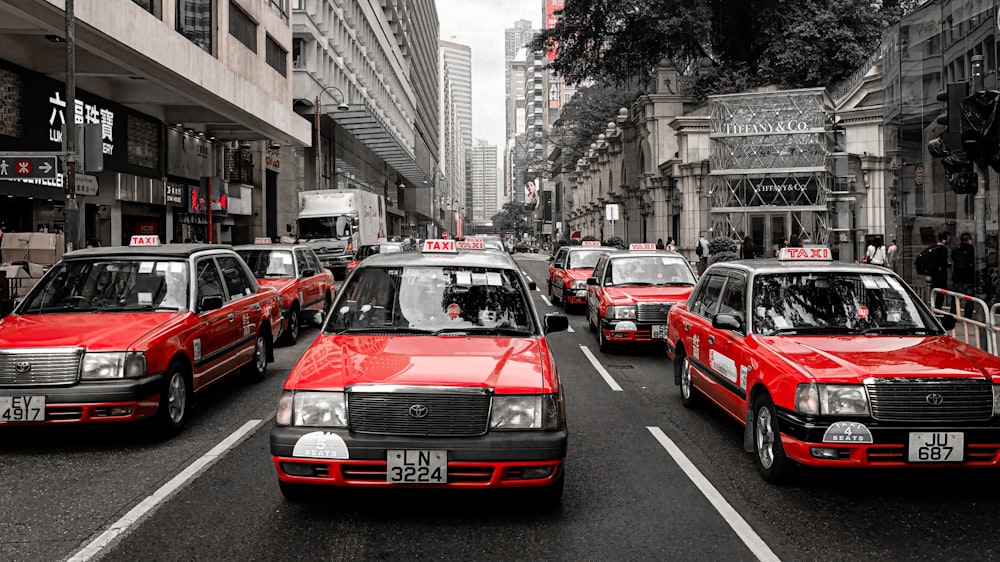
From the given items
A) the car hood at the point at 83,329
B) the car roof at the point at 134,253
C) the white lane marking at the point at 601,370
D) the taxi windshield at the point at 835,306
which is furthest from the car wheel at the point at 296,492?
the white lane marking at the point at 601,370

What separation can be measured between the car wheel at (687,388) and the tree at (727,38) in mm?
31282

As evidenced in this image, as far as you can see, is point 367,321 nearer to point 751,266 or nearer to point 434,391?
point 434,391

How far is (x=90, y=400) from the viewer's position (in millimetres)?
6199

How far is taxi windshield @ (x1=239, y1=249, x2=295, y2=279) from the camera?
564 inches

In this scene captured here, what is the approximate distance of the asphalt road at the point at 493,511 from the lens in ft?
14.4

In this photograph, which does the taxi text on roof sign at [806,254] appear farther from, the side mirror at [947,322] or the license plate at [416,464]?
the license plate at [416,464]

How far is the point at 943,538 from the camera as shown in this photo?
456cm

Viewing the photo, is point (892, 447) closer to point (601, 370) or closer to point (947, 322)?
point (947, 322)

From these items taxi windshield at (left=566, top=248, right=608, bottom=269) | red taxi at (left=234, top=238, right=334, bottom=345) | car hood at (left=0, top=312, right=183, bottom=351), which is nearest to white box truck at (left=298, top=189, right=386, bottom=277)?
taxi windshield at (left=566, top=248, right=608, bottom=269)

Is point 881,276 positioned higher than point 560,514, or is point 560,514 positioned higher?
point 881,276

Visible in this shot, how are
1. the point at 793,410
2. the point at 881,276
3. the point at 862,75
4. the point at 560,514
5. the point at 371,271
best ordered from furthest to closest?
the point at 862,75, the point at 881,276, the point at 371,271, the point at 793,410, the point at 560,514

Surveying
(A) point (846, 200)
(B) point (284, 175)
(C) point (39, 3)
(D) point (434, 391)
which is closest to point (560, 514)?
(D) point (434, 391)

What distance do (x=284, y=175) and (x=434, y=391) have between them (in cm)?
4368

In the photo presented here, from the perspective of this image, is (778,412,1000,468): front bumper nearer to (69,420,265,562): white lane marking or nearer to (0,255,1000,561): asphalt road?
(0,255,1000,561): asphalt road
